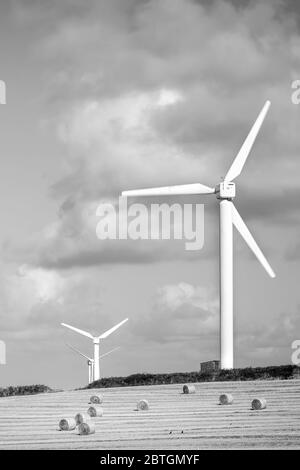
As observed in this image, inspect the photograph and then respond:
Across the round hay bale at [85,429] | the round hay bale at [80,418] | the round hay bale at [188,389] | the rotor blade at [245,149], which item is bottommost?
the round hay bale at [85,429]

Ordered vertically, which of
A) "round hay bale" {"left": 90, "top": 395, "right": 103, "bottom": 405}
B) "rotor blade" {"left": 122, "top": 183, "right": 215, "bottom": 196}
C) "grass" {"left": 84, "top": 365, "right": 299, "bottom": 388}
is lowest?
"round hay bale" {"left": 90, "top": 395, "right": 103, "bottom": 405}

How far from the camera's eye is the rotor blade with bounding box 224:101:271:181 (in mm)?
61031

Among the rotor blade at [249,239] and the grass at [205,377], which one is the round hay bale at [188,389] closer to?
the grass at [205,377]

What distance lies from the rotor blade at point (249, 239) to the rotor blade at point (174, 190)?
81.2 inches

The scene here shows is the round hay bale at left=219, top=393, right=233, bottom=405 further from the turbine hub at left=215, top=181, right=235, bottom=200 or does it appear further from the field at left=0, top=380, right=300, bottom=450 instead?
the turbine hub at left=215, top=181, right=235, bottom=200

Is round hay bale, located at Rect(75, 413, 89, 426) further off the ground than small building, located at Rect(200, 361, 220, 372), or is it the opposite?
small building, located at Rect(200, 361, 220, 372)

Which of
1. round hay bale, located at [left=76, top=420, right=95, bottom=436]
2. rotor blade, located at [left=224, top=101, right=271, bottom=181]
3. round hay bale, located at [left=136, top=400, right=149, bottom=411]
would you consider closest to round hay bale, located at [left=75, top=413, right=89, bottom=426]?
round hay bale, located at [left=76, top=420, right=95, bottom=436]

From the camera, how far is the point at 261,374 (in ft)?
173

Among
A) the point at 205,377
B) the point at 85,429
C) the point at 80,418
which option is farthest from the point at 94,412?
the point at 205,377

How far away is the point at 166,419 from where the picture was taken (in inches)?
1533

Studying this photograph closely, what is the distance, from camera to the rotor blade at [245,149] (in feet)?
200

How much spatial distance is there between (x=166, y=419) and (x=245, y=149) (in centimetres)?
2585

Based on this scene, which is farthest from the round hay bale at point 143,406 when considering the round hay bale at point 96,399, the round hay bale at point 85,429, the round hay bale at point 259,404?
the round hay bale at point 85,429
